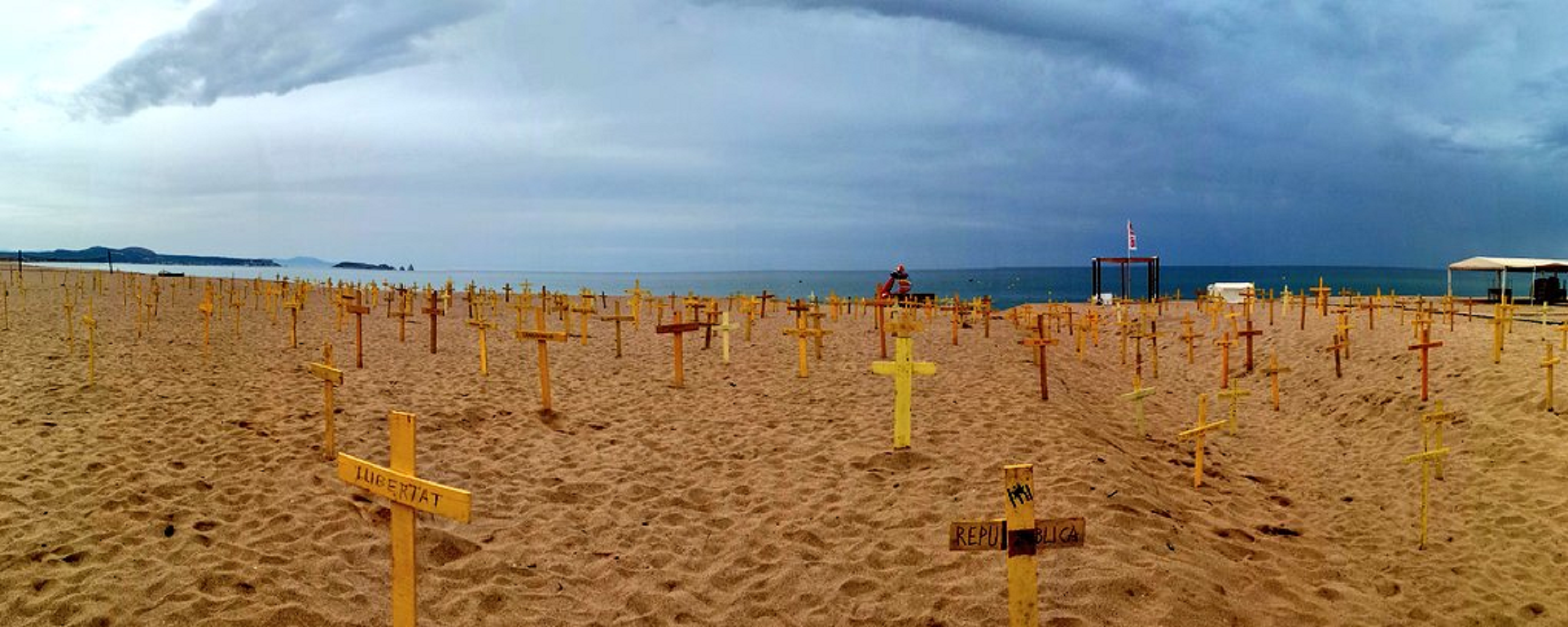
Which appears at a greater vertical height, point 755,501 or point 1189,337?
point 1189,337

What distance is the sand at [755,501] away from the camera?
518 centimetres

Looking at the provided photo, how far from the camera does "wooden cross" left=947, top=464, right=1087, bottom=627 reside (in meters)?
3.84

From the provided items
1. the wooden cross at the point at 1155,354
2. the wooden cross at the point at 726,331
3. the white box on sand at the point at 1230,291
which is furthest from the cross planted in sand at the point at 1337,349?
the white box on sand at the point at 1230,291

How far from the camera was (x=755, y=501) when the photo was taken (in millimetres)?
7199

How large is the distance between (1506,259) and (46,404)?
43.1 metres

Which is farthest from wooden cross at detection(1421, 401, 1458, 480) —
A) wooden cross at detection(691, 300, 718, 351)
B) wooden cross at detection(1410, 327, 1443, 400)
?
wooden cross at detection(691, 300, 718, 351)

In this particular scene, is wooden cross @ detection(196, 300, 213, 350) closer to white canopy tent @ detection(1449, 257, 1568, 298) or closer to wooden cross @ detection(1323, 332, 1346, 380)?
wooden cross @ detection(1323, 332, 1346, 380)

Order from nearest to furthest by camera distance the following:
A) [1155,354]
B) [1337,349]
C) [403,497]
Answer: [403,497] < [1337,349] < [1155,354]

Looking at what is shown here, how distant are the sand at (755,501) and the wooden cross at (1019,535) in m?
1.03

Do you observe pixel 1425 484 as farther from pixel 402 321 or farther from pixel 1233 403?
pixel 402 321

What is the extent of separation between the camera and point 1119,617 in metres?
4.91

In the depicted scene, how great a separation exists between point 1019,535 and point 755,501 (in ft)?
11.9

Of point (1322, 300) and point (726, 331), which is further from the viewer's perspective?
point (1322, 300)

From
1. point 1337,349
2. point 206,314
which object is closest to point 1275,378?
point 1337,349
